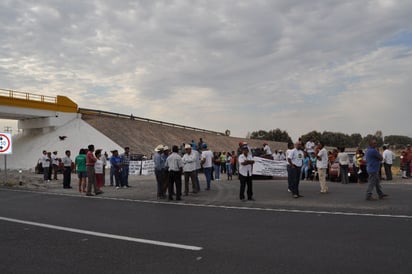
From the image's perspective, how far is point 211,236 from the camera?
699 cm

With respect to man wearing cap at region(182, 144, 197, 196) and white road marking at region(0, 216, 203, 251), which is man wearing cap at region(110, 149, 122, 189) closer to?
man wearing cap at region(182, 144, 197, 196)

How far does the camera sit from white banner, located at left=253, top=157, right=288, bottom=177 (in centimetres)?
1962

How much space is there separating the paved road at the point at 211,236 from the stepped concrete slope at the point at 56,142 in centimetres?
2467

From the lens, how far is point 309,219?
336 inches

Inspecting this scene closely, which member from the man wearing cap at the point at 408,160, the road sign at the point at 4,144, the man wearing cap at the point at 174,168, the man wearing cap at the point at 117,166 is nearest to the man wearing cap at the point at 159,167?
the man wearing cap at the point at 174,168

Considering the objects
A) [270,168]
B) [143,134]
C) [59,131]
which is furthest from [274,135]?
[270,168]

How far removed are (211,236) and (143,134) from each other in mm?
39013

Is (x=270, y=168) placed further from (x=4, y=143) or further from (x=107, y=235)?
(x=107, y=235)

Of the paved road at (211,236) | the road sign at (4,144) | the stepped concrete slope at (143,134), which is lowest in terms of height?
the paved road at (211,236)

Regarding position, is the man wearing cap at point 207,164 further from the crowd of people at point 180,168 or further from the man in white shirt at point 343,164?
the man in white shirt at point 343,164

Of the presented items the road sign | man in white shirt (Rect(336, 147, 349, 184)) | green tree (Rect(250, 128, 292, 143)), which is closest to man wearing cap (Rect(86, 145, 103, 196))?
the road sign

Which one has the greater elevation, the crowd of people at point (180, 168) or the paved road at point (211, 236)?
the crowd of people at point (180, 168)

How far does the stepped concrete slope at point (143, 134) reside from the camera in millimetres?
39562

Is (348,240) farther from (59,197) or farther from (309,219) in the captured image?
(59,197)
